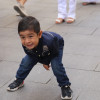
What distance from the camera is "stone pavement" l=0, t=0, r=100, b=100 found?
3.59m

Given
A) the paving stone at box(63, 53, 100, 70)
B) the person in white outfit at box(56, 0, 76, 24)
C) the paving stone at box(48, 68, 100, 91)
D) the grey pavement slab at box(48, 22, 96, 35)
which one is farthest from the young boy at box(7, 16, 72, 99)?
the person in white outfit at box(56, 0, 76, 24)

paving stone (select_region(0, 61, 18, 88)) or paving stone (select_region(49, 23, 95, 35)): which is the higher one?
paving stone (select_region(0, 61, 18, 88))

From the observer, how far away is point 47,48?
3260 millimetres

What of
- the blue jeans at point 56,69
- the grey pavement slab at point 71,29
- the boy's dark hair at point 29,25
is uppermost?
the boy's dark hair at point 29,25

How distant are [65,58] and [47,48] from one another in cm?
136

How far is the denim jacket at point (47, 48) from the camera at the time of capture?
3.27 metres

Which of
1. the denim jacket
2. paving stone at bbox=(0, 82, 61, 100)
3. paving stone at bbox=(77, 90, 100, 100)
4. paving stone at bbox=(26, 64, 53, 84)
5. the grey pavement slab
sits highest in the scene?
the denim jacket

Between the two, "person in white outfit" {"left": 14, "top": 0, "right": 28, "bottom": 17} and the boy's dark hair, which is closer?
the boy's dark hair

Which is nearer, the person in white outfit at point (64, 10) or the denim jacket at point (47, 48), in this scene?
the denim jacket at point (47, 48)

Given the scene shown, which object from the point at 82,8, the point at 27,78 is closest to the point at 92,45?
the point at 27,78

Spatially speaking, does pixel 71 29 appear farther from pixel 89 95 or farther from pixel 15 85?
pixel 89 95

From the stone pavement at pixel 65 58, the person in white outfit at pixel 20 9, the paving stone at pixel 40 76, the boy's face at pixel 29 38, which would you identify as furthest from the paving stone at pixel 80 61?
the person in white outfit at pixel 20 9

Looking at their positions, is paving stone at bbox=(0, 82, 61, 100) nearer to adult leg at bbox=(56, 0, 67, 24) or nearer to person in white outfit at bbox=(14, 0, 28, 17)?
adult leg at bbox=(56, 0, 67, 24)

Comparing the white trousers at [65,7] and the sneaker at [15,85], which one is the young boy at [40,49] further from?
the white trousers at [65,7]
